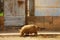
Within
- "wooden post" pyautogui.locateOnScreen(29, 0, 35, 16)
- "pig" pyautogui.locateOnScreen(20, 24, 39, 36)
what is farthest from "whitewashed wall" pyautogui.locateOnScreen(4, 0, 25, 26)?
"pig" pyautogui.locateOnScreen(20, 24, 39, 36)

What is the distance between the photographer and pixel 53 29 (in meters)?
10.1

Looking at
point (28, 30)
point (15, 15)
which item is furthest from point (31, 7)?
point (28, 30)

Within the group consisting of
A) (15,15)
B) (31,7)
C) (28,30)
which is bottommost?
(28,30)

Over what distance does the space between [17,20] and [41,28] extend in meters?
1.20

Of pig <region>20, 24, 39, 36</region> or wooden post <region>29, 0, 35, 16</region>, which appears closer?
pig <region>20, 24, 39, 36</region>

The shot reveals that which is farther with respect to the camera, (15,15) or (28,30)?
(15,15)

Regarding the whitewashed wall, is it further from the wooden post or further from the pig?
the pig

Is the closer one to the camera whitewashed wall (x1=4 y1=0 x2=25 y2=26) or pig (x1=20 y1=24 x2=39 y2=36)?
pig (x1=20 y1=24 x2=39 y2=36)

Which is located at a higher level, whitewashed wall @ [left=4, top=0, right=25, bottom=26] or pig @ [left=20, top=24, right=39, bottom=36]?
whitewashed wall @ [left=4, top=0, right=25, bottom=26]

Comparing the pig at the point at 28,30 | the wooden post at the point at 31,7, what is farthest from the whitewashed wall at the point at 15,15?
the pig at the point at 28,30

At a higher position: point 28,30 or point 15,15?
point 15,15

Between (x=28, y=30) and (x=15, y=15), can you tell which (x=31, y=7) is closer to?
(x=15, y=15)

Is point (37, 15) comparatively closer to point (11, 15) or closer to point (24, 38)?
point (11, 15)

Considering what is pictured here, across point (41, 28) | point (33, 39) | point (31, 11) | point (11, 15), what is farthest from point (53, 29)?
point (33, 39)
